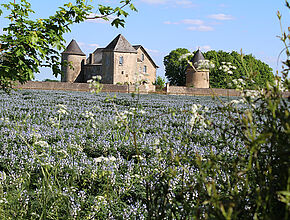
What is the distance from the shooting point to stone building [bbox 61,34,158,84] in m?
59.8

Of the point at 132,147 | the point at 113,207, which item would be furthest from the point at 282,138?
the point at 132,147

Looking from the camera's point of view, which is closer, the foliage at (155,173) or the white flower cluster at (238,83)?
the foliage at (155,173)

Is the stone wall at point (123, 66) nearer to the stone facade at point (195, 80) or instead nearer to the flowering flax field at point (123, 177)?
the stone facade at point (195, 80)

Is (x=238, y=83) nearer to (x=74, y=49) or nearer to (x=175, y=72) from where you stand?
(x=74, y=49)

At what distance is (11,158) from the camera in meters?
5.29

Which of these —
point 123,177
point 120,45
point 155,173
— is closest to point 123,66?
point 120,45

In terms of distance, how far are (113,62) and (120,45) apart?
3545 mm

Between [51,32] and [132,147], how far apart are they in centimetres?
327

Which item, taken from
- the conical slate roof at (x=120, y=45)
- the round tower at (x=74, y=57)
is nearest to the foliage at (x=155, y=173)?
the conical slate roof at (x=120, y=45)

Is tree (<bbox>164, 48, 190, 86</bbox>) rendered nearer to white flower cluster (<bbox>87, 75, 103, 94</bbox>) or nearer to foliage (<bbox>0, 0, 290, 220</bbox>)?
foliage (<bbox>0, 0, 290, 220</bbox>)

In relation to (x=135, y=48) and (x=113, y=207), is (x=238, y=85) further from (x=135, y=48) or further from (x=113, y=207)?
(x=135, y=48)

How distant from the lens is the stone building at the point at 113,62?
5981 centimetres

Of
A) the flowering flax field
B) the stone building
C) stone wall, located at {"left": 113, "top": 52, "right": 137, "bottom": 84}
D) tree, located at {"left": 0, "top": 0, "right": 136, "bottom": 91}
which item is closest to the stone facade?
the stone building

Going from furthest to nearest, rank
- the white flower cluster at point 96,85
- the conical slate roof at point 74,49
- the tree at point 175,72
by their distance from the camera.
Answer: the tree at point 175,72 < the conical slate roof at point 74,49 < the white flower cluster at point 96,85
